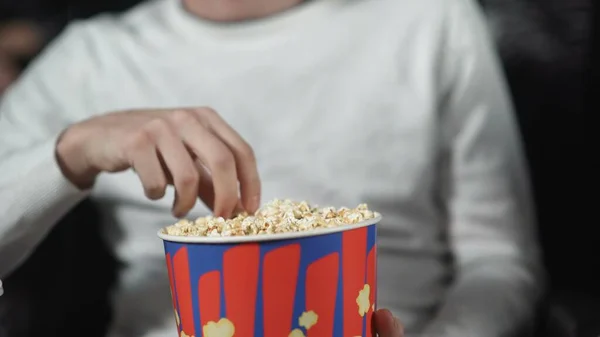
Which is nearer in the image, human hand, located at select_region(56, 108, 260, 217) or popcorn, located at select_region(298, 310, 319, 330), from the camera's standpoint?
popcorn, located at select_region(298, 310, 319, 330)

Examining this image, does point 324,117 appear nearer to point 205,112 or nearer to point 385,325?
point 205,112

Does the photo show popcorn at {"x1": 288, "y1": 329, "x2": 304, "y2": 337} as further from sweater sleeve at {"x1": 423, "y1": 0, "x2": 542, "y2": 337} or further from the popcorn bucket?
sweater sleeve at {"x1": 423, "y1": 0, "x2": 542, "y2": 337}

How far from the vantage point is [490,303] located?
814mm

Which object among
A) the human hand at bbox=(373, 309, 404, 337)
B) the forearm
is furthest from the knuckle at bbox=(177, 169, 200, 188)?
the forearm

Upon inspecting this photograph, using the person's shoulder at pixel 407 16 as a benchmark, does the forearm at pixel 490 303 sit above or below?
below

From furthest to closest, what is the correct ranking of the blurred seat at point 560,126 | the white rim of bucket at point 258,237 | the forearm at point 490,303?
the blurred seat at point 560,126 < the forearm at point 490,303 < the white rim of bucket at point 258,237

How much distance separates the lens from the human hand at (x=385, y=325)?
0.62 m

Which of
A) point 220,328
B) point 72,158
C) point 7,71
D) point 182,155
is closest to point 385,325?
point 220,328

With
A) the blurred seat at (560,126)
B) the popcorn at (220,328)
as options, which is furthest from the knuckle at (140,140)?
the blurred seat at (560,126)

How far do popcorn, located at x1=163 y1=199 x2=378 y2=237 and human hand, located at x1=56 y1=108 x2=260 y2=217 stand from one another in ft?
0.26

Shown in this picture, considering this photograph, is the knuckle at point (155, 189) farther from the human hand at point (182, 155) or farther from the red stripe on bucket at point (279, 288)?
the red stripe on bucket at point (279, 288)

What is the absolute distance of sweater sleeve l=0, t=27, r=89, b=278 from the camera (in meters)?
0.79

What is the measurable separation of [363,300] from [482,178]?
0.34m

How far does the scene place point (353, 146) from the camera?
34.9 inches
